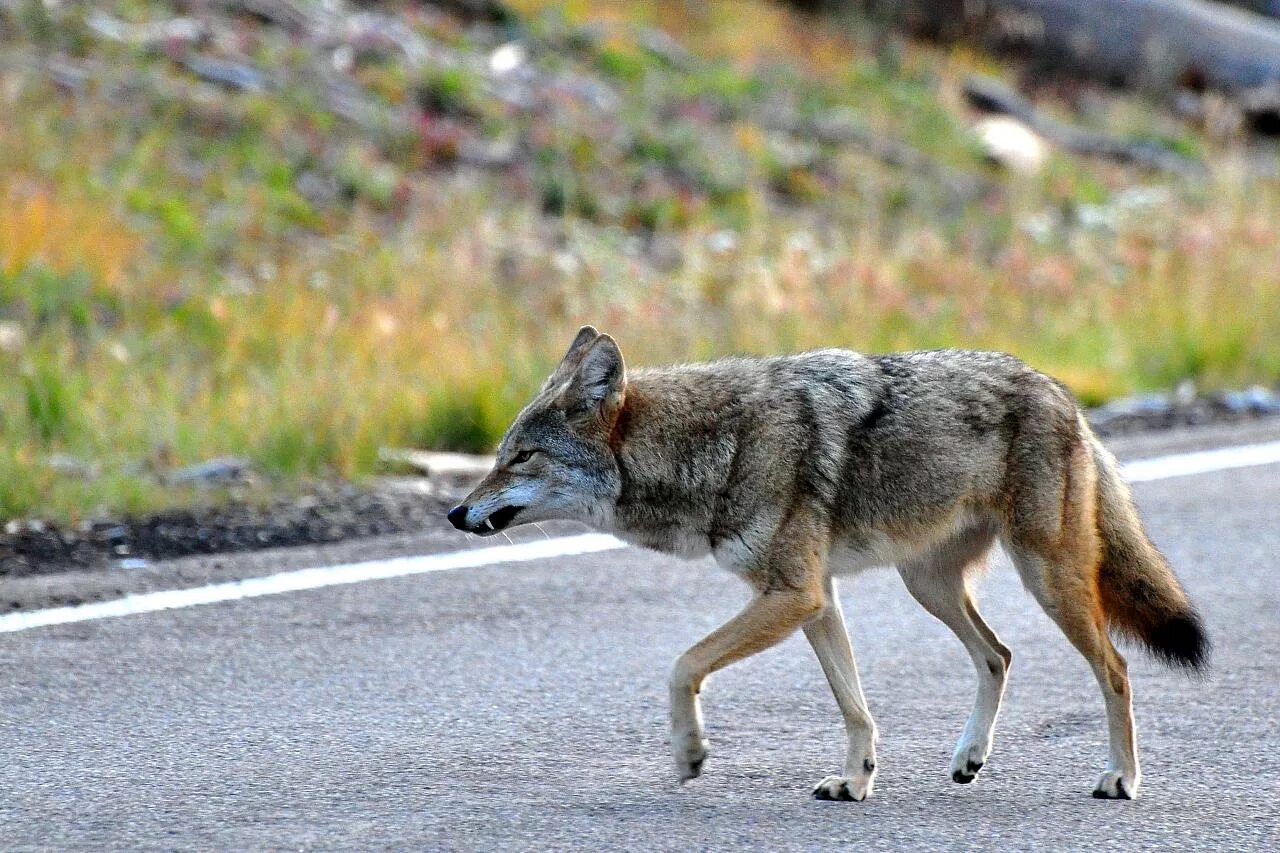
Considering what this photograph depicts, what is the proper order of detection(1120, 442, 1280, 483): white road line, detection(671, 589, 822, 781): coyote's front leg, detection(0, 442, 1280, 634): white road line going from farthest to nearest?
detection(1120, 442, 1280, 483): white road line, detection(0, 442, 1280, 634): white road line, detection(671, 589, 822, 781): coyote's front leg

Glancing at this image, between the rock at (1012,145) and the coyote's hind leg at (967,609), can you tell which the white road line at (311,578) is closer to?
the coyote's hind leg at (967,609)

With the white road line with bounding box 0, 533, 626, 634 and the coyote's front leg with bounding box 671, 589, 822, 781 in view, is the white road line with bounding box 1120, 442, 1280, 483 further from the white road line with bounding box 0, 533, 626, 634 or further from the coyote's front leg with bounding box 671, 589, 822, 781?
the coyote's front leg with bounding box 671, 589, 822, 781

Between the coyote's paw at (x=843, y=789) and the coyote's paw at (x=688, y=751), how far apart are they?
332 mm

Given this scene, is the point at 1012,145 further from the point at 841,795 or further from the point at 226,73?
the point at 841,795

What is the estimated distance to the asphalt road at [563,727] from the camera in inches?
172

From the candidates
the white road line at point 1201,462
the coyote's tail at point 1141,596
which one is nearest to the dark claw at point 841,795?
the coyote's tail at point 1141,596

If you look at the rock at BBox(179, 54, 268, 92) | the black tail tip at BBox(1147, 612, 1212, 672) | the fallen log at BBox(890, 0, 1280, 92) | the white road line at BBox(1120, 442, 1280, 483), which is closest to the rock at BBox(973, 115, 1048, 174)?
the fallen log at BBox(890, 0, 1280, 92)

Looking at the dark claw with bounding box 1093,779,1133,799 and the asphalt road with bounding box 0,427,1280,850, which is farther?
the dark claw with bounding box 1093,779,1133,799

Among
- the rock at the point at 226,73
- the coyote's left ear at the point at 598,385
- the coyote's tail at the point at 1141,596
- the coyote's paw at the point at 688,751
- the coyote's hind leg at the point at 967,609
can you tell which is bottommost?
the rock at the point at 226,73

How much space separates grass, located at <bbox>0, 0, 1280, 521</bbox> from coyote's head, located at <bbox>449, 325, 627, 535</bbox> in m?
2.97

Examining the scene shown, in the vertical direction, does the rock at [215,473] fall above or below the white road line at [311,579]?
below

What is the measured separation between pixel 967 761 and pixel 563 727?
118 centimetres

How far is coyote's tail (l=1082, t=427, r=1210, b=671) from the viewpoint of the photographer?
16.4 ft

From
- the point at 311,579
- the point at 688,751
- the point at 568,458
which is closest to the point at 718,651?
the point at 688,751
